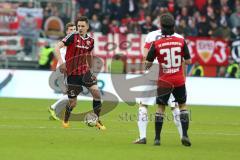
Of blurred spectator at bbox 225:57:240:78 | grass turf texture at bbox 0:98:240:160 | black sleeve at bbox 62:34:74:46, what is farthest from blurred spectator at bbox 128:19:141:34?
black sleeve at bbox 62:34:74:46

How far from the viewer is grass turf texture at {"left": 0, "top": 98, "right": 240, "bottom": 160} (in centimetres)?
1216

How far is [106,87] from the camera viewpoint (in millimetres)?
25500

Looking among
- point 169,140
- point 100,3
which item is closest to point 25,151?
point 169,140

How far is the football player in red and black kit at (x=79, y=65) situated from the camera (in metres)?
16.1

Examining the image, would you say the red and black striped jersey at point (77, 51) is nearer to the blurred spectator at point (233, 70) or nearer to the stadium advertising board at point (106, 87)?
the stadium advertising board at point (106, 87)

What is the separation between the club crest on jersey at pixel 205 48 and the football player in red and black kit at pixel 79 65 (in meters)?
14.0

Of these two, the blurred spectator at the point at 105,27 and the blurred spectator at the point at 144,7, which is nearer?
the blurred spectator at the point at 105,27

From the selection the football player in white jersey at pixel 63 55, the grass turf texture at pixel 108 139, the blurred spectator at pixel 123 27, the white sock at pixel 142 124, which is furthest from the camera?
the blurred spectator at pixel 123 27

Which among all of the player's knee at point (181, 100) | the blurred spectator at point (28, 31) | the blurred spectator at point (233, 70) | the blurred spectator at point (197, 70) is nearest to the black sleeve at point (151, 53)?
the player's knee at point (181, 100)

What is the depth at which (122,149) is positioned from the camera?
12922 mm

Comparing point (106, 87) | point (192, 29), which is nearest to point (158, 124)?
point (106, 87)

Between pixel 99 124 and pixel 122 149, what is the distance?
3.38 meters

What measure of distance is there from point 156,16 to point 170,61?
18.5 m

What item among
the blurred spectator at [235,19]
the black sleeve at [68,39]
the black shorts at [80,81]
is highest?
the blurred spectator at [235,19]
